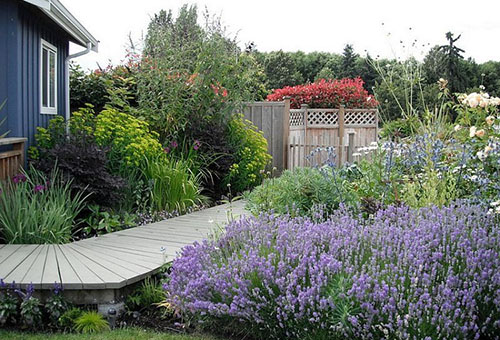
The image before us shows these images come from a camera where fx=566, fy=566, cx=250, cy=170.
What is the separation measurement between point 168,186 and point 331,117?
251 inches

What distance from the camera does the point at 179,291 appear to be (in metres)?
3.79

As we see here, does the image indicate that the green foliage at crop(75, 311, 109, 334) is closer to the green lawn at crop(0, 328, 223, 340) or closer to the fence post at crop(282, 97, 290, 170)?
the green lawn at crop(0, 328, 223, 340)

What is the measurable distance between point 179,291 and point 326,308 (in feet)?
3.58

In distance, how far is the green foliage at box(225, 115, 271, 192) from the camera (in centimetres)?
970

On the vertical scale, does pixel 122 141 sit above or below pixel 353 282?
above

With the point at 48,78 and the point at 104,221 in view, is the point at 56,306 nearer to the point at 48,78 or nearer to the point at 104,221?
the point at 104,221

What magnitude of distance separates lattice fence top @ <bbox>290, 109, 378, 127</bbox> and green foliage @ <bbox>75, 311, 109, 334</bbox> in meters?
8.51

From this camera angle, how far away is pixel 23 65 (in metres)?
7.15

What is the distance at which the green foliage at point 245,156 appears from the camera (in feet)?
31.8

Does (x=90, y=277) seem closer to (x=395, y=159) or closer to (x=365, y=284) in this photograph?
(x=365, y=284)

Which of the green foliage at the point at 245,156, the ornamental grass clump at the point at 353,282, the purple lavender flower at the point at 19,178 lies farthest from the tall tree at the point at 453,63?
the ornamental grass clump at the point at 353,282

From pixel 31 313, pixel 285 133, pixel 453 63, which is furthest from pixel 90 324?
pixel 453 63

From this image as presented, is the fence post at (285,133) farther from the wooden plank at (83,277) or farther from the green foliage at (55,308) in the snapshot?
the green foliage at (55,308)

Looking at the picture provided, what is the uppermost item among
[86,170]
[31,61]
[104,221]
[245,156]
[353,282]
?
[31,61]
